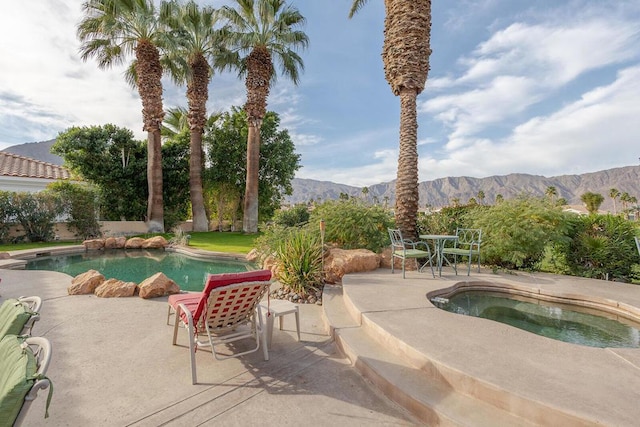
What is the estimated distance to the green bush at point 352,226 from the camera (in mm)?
8203

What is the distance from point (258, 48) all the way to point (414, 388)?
2112 cm

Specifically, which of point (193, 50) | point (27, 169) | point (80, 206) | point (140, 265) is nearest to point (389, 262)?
point (140, 265)

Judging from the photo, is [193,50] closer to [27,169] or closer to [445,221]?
[27,169]

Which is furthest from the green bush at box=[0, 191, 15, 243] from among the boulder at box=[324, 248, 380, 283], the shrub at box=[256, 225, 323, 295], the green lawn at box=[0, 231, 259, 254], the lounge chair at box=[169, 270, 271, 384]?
the lounge chair at box=[169, 270, 271, 384]

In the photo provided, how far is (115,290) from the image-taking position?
589 centimetres

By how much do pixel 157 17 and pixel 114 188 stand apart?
36.9 ft

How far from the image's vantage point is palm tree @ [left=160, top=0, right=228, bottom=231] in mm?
18859

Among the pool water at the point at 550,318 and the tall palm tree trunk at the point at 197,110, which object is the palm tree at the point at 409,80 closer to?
the pool water at the point at 550,318

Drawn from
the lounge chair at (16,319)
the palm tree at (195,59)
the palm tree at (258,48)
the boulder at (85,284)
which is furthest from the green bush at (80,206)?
the lounge chair at (16,319)

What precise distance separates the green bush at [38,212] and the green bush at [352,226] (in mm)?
15591

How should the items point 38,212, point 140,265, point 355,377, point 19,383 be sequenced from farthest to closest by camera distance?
1. point 38,212
2. point 140,265
3. point 355,377
4. point 19,383

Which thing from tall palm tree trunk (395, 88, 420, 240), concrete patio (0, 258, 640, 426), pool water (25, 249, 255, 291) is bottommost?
pool water (25, 249, 255, 291)

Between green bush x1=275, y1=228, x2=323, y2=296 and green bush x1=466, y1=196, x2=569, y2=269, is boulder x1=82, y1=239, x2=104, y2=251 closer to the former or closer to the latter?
green bush x1=275, y1=228, x2=323, y2=296

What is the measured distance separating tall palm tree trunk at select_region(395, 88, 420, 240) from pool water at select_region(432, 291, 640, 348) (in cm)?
342
